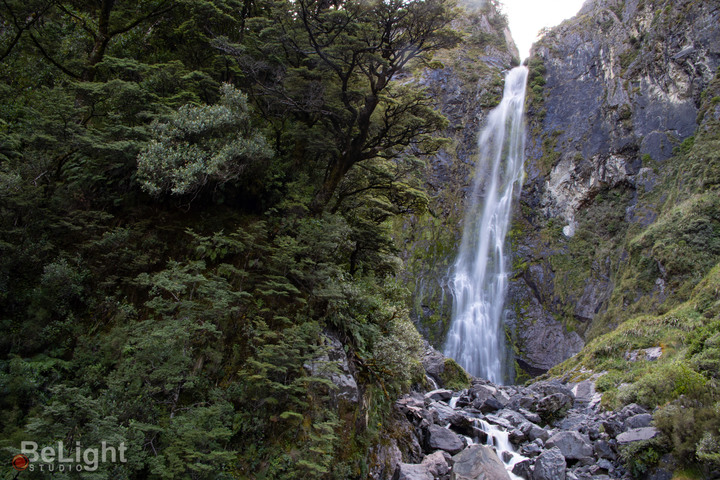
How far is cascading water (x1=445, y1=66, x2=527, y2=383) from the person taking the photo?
2755 centimetres

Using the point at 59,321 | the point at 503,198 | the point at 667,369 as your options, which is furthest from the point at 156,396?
the point at 503,198

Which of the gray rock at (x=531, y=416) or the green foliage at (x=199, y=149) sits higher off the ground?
the green foliage at (x=199, y=149)

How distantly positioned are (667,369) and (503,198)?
2502cm

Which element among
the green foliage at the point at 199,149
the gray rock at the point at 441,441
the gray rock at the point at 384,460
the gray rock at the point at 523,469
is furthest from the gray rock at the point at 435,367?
the green foliage at the point at 199,149

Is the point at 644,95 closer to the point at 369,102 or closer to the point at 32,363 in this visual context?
the point at 369,102

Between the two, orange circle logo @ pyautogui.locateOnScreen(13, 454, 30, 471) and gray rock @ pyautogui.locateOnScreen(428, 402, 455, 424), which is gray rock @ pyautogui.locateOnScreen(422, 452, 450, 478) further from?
orange circle logo @ pyautogui.locateOnScreen(13, 454, 30, 471)

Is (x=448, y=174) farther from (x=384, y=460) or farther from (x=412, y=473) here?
(x=412, y=473)

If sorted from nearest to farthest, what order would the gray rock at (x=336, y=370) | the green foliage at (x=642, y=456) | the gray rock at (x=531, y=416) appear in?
the gray rock at (x=336, y=370)
the green foliage at (x=642, y=456)
the gray rock at (x=531, y=416)

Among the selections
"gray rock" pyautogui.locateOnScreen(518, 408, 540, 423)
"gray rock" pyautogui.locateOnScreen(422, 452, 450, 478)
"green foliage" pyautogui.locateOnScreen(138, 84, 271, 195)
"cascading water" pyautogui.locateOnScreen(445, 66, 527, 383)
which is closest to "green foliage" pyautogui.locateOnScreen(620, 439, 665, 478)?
"gray rock" pyautogui.locateOnScreen(422, 452, 450, 478)

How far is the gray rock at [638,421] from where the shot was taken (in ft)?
29.1

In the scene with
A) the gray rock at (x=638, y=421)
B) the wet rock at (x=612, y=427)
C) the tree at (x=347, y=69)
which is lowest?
the wet rock at (x=612, y=427)

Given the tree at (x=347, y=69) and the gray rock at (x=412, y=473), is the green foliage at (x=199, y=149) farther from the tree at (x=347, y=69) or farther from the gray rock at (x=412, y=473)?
the gray rock at (x=412, y=473)

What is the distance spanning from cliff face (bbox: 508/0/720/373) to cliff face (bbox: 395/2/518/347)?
215 inches

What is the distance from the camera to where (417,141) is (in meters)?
9.68
